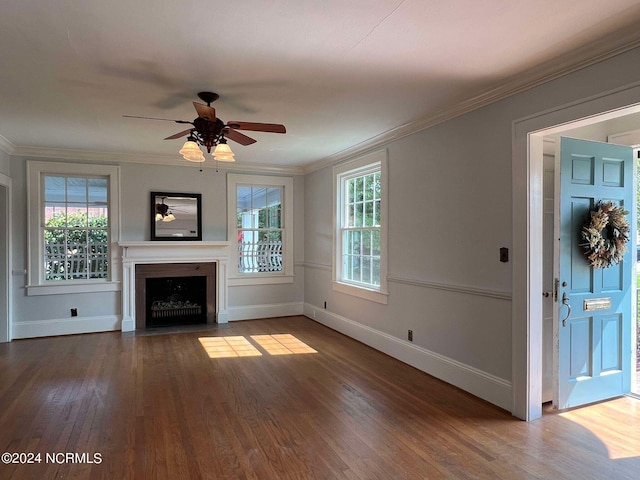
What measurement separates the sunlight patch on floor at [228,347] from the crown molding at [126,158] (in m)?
2.64

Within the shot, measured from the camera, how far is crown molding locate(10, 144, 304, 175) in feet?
17.7

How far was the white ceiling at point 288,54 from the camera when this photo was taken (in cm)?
210

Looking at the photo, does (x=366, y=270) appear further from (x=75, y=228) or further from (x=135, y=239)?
(x=75, y=228)

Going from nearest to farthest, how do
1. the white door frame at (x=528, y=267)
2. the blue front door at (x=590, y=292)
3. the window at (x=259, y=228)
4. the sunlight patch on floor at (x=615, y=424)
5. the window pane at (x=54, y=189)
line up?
the sunlight patch on floor at (x=615, y=424) < the white door frame at (x=528, y=267) < the blue front door at (x=590, y=292) < the window pane at (x=54, y=189) < the window at (x=259, y=228)

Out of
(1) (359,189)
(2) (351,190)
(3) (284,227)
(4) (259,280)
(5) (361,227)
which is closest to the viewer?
(5) (361,227)

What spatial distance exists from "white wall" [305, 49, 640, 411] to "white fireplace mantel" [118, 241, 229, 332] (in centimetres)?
251

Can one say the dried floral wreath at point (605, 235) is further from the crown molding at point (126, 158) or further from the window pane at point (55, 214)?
the window pane at point (55, 214)

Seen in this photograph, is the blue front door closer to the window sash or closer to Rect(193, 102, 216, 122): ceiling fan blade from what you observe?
the window sash

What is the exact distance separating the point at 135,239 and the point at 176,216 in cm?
66

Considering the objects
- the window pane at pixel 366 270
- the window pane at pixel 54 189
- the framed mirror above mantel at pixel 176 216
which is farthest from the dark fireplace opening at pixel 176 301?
the window pane at pixel 366 270

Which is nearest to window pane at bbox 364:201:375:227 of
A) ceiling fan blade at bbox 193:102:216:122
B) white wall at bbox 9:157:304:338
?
white wall at bbox 9:157:304:338

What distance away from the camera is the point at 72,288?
219 inches

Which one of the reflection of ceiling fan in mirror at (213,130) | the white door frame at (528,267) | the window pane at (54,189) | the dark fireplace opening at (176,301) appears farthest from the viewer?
the dark fireplace opening at (176,301)

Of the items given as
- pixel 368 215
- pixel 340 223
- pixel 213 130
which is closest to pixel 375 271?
pixel 368 215
